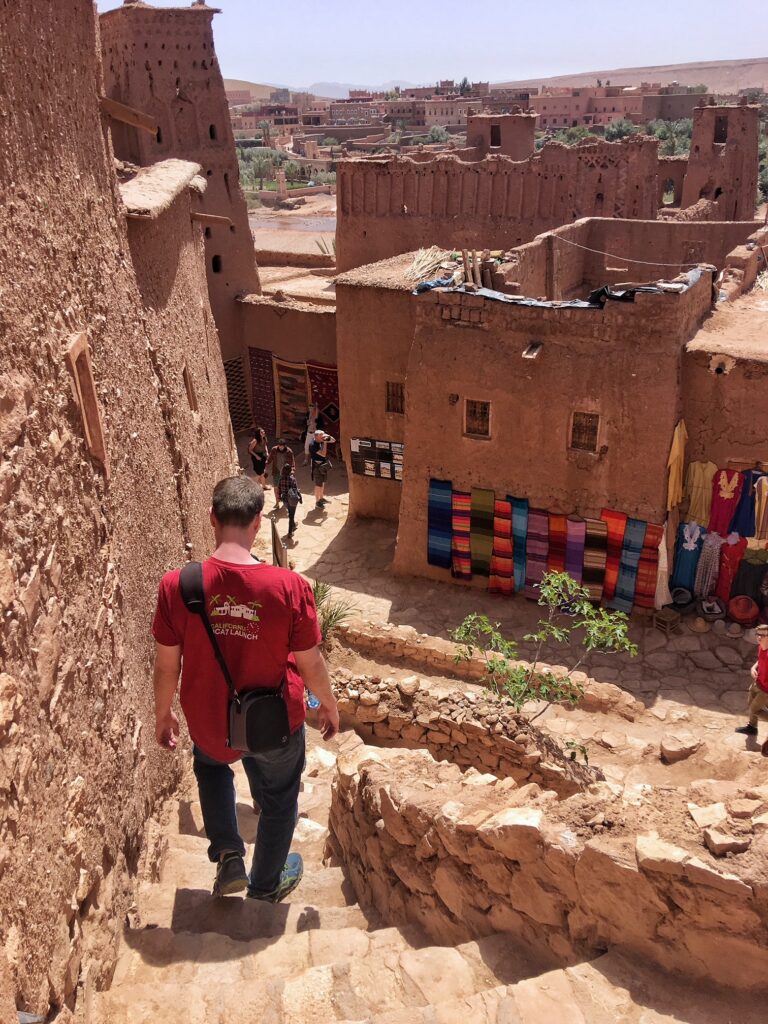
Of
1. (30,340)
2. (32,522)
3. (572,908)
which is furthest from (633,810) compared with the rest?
(30,340)

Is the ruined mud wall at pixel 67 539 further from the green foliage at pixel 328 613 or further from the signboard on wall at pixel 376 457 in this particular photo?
the signboard on wall at pixel 376 457

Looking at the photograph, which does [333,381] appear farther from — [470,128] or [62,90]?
[470,128]

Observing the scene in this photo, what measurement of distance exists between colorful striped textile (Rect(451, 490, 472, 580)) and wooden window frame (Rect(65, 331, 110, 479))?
7527 millimetres

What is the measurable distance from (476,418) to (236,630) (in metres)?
7.94

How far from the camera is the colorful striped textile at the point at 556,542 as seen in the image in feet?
36.6

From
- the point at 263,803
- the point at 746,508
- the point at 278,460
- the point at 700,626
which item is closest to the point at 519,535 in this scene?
the point at 700,626

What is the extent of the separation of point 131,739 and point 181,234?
5556mm

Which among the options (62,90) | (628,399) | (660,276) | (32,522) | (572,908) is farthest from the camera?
(660,276)

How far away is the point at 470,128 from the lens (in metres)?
27.4

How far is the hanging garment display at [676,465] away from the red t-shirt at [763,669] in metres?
2.91

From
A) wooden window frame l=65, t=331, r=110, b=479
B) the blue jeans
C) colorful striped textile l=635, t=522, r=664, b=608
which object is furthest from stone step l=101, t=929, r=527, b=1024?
colorful striped textile l=635, t=522, r=664, b=608

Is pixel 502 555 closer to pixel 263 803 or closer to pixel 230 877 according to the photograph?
pixel 263 803

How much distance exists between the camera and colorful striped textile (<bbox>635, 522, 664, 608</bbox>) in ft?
34.6

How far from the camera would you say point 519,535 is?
11.5 meters
